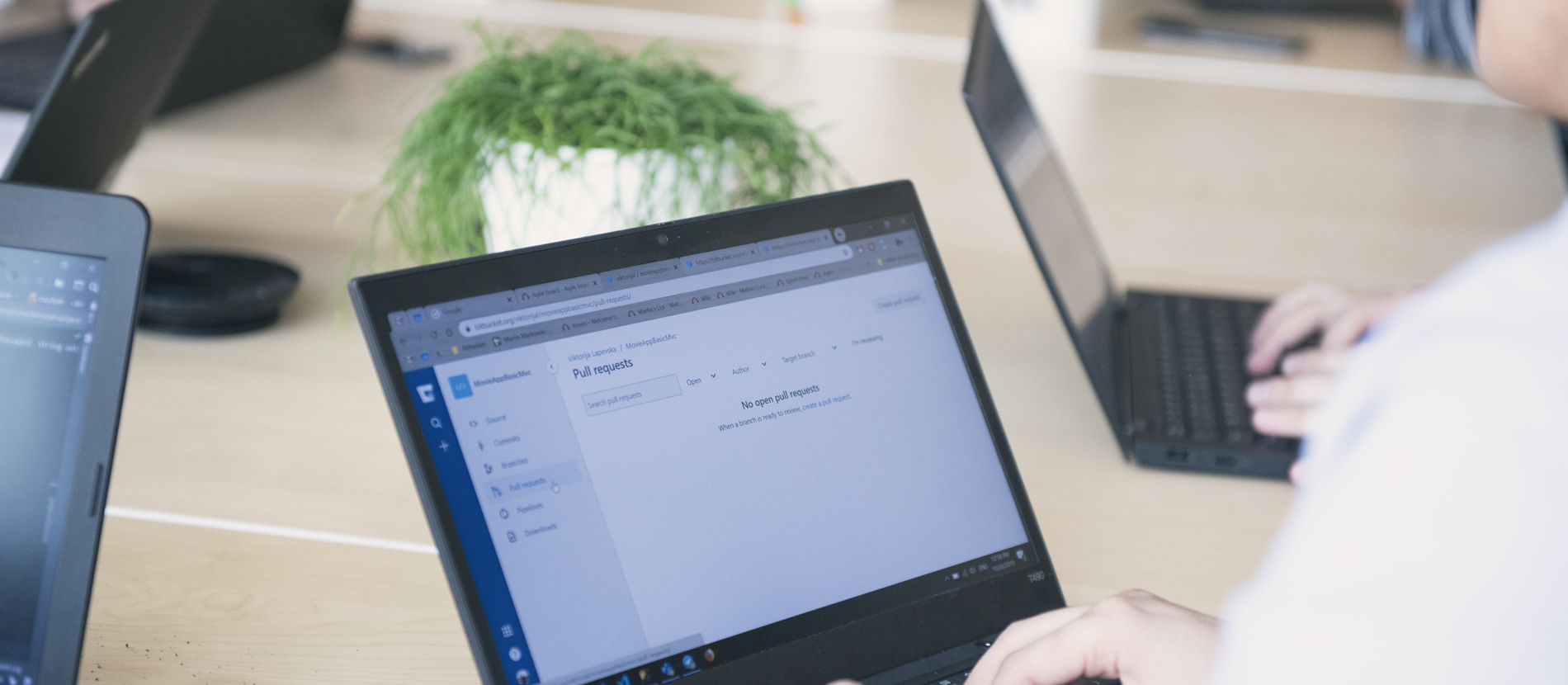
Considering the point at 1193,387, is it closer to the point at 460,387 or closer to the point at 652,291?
A: the point at 652,291

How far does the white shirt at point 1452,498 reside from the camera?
1.03 ft

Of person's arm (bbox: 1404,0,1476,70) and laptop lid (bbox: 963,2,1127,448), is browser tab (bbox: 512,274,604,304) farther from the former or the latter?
person's arm (bbox: 1404,0,1476,70)

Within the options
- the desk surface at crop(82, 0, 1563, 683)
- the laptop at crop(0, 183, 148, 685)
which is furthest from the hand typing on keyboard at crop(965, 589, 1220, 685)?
the laptop at crop(0, 183, 148, 685)

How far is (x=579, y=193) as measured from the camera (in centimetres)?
99

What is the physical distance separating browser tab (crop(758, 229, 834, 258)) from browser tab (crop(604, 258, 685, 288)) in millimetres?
58

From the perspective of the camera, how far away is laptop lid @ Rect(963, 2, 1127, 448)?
36.1 inches

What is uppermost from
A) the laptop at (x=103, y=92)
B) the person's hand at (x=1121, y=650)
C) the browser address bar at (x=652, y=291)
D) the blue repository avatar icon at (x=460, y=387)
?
the laptop at (x=103, y=92)

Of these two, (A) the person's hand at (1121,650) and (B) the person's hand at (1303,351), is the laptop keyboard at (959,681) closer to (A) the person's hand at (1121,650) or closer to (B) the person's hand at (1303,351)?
(A) the person's hand at (1121,650)

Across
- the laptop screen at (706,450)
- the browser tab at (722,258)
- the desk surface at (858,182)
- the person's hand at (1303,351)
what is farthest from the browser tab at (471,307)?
the person's hand at (1303,351)

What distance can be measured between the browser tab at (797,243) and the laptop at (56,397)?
0.33 m

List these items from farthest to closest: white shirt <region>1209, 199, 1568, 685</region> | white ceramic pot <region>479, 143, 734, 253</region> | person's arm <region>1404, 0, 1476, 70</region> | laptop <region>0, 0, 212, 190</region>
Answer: person's arm <region>1404, 0, 1476, 70</region>, white ceramic pot <region>479, 143, 734, 253</region>, laptop <region>0, 0, 212, 190</region>, white shirt <region>1209, 199, 1568, 685</region>

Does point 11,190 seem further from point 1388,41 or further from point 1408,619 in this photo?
point 1388,41

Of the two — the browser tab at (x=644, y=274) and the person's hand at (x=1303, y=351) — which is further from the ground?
the browser tab at (x=644, y=274)

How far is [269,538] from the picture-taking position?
80 cm
